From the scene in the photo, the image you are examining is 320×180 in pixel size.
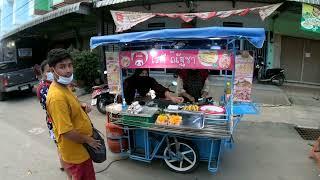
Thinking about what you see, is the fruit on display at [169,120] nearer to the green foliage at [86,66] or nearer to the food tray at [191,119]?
the food tray at [191,119]

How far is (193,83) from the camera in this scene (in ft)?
21.5

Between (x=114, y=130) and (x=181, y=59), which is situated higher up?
(x=181, y=59)

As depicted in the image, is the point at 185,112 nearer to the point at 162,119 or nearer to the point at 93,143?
the point at 162,119

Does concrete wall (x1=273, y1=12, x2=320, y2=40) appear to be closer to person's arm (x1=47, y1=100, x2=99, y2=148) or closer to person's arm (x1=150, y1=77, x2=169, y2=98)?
person's arm (x1=150, y1=77, x2=169, y2=98)

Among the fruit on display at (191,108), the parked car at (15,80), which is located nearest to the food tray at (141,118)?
the fruit on display at (191,108)

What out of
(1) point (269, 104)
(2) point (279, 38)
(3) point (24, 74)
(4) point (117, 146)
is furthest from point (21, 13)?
(4) point (117, 146)

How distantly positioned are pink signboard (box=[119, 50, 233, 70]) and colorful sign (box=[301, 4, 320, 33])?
19.3ft

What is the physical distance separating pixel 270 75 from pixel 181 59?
388 inches

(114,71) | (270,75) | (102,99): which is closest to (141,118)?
(114,71)

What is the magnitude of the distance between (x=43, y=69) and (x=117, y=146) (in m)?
1.72

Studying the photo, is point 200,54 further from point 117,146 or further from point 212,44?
point 117,146

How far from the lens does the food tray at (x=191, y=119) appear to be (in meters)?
4.93

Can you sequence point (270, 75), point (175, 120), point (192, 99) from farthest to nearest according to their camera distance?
1. point (270, 75)
2. point (192, 99)
3. point (175, 120)

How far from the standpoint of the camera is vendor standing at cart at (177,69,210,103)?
6.54 m
